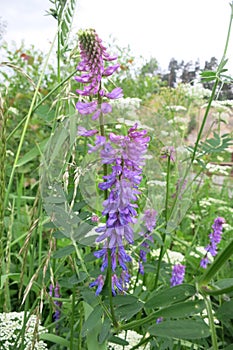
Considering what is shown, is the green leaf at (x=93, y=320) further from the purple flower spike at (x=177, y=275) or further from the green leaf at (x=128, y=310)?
the purple flower spike at (x=177, y=275)

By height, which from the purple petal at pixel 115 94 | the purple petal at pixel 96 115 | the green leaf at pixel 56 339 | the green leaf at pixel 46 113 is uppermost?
the purple petal at pixel 115 94

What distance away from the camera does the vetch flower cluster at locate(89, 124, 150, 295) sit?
1.92ft

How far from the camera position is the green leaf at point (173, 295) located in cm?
54

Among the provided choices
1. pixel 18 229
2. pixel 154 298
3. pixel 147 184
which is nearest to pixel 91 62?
pixel 147 184

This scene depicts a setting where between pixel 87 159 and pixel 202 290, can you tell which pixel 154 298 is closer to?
pixel 202 290

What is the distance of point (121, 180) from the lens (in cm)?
60

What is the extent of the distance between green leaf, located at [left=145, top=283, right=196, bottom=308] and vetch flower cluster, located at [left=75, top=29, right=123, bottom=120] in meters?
0.23

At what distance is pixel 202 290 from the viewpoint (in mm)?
525

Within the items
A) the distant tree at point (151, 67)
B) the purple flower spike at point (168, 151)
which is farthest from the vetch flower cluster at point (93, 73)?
the distant tree at point (151, 67)

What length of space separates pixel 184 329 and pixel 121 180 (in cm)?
19

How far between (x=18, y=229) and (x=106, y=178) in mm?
1460

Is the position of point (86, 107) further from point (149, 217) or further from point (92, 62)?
point (149, 217)

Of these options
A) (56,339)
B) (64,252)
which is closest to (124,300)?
(64,252)

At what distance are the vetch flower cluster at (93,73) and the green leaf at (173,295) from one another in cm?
23
